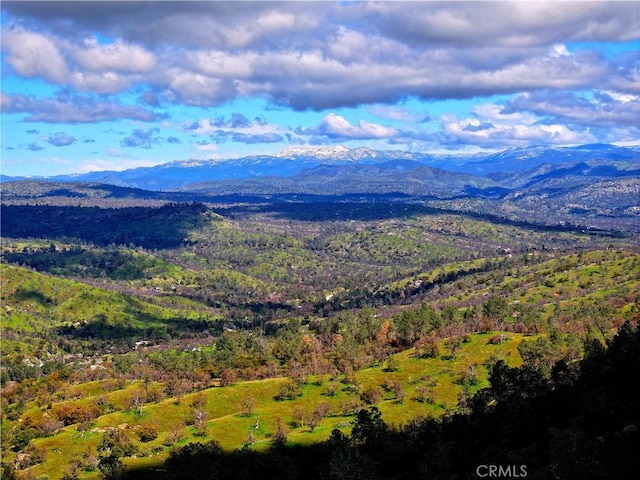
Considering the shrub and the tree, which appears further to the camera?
the shrub

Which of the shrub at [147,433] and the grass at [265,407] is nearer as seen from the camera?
the grass at [265,407]

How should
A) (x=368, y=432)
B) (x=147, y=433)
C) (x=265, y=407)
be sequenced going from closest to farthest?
(x=368, y=432), (x=147, y=433), (x=265, y=407)

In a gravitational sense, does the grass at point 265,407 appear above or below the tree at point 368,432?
below

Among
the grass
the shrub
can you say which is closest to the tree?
the grass

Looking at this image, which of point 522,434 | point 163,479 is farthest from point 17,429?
point 522,434

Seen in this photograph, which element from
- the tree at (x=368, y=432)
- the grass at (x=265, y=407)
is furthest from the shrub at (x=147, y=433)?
the tree at (x=368, y=432)

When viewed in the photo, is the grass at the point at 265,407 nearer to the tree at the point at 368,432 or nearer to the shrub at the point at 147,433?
the shrub at the point at 147,433

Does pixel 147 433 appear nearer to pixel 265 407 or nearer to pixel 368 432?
pixel 265 407

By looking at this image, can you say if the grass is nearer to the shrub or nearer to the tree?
the shrub

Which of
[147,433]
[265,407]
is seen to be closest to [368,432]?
[147,433]

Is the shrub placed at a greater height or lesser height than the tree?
lesser

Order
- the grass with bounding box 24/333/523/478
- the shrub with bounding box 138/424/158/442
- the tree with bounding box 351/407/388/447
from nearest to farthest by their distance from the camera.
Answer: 1. the tree with bounding box 351/407/388/447
2. the grass with bounding box 24/333/523/478
3. the shrub with bounding box 138/424/158/442
